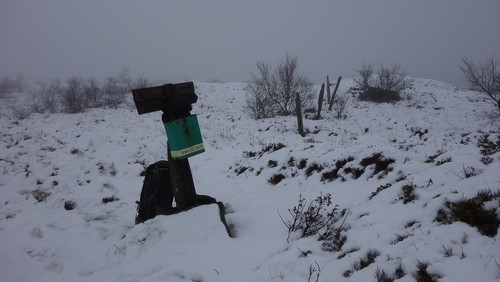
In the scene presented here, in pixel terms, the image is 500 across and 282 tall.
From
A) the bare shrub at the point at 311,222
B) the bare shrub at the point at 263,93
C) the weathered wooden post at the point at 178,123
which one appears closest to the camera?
the bare shrub at the point at 311,222

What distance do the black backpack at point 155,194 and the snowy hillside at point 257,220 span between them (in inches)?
20.3

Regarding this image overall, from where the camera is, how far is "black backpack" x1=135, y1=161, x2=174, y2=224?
4395 millimetres

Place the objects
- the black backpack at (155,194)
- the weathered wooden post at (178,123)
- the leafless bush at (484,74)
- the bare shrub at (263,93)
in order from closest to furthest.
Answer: the weathered wooden post at (178,123) → the black backpack at (155,194) → the leafless bush at (484,74) → the bare shrub at (263,93)

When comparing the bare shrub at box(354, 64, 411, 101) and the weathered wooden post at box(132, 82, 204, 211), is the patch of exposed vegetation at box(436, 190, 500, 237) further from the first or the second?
the bare shrub at box(354, 64, 411, 101)

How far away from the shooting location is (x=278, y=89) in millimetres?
17594

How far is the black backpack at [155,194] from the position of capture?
14.4 ft

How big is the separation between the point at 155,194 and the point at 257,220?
1739 millimetres

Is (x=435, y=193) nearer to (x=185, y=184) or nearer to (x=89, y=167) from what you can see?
(x=185, y=184)

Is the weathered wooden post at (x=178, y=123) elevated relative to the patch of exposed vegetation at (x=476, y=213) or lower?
elevated

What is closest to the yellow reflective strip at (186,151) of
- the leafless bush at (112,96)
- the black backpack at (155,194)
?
the black backpack at (155,194)

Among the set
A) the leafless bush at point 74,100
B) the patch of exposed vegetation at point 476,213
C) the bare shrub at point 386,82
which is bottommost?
the patch of exposed vegetation at point 476,213

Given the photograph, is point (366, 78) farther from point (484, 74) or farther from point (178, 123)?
point (178, 123)

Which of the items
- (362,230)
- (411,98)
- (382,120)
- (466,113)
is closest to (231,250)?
(362,230)

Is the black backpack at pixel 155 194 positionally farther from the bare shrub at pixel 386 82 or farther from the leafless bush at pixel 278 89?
the bare shrub at pixel 386 82
